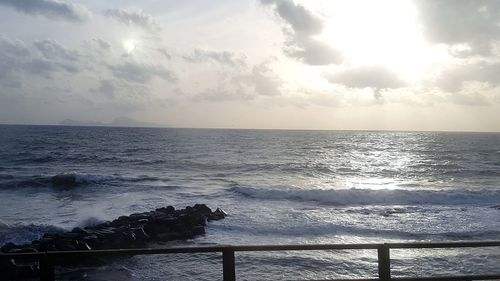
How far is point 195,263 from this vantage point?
12.4 metres

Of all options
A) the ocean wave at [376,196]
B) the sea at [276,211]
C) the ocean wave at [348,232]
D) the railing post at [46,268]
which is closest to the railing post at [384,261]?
the railing post at [46,268]

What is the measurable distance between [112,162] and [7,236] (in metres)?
40.4

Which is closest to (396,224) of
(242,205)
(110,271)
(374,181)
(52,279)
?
(242,205)

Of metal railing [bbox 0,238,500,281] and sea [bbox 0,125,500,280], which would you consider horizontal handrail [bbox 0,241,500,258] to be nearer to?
metal railing [bbox 0,238,500,281]

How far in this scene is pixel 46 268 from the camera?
14.4 feet

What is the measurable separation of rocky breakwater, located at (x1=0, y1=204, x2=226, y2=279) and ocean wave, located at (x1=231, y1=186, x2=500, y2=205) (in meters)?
10.1

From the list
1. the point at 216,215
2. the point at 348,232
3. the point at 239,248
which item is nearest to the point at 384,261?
the point at 239,248

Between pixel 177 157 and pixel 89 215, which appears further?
pixel 177 157

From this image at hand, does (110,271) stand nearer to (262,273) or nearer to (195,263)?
(195,263)

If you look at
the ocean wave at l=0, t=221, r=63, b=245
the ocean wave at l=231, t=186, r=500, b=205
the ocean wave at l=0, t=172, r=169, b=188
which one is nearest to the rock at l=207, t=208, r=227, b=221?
the ocean wave at l=0, t=221, r=63, b=245

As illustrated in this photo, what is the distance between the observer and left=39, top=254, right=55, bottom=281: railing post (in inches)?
172

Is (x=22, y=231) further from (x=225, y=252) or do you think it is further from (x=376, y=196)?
(x=376, y=196)

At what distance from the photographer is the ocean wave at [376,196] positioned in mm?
29047

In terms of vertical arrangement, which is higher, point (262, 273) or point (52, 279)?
point (52, 279)
